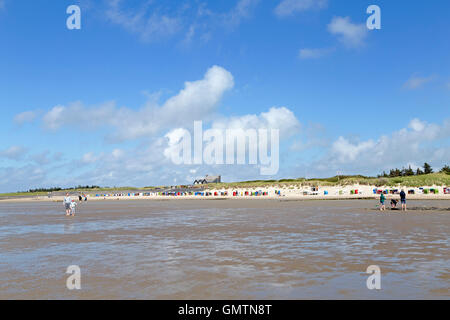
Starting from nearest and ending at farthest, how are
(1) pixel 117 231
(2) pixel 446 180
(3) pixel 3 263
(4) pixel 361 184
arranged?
(3) pixel 3 263
(1) pixel 117 231
(2) pixel 446 180
(4) pixel 361 184

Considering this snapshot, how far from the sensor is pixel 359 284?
412 inches

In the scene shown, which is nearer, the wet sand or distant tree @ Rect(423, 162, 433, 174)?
the wet sand

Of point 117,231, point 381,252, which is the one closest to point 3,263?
point 117,231

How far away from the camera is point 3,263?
558 inches

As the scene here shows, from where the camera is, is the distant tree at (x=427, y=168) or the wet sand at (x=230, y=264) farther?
the distant tree at (x=427, y=168)

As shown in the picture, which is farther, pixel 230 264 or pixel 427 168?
pixel 427 168

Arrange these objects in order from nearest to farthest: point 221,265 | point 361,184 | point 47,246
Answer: point 221,265 < point 47,246 < point 361,184
